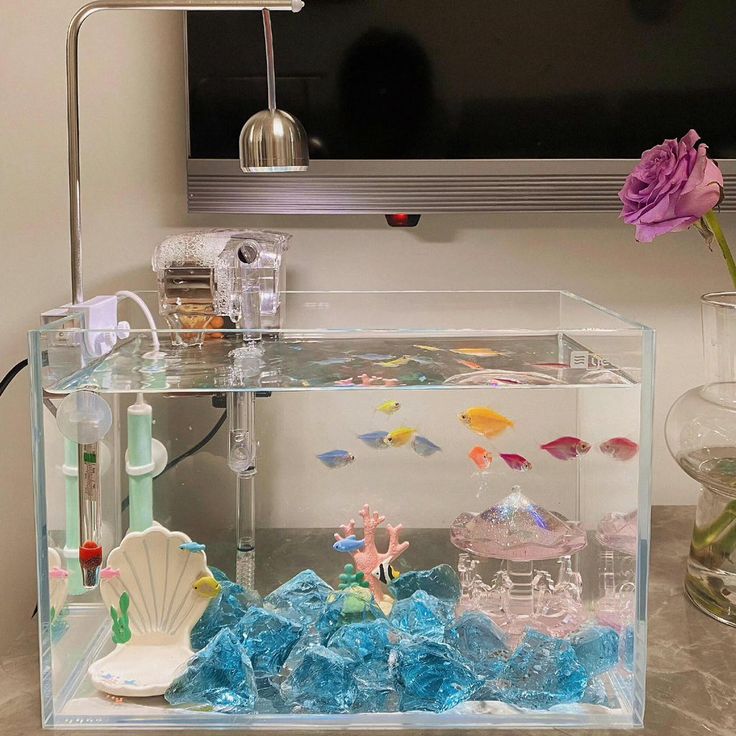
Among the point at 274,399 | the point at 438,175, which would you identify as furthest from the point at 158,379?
the point at 438,175

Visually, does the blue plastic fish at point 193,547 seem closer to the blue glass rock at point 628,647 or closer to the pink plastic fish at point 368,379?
the pink plastic fish at point 368,379

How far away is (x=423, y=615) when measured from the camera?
0.89m

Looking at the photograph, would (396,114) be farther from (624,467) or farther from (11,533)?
(11,533)

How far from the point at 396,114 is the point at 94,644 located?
0.85 metres

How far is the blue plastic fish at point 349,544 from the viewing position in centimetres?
91

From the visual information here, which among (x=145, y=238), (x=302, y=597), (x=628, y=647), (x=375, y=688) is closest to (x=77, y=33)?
(x=145, y=238)

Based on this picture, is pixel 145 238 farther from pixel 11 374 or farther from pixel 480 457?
pixel 480 457

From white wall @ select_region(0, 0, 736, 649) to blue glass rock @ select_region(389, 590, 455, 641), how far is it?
64cm

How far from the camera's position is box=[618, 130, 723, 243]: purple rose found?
101 centimetres

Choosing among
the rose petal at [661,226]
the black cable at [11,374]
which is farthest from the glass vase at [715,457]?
the black cable at [11,374]

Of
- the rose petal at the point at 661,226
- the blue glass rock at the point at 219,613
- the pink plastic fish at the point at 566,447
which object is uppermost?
the rose petal at the point at 661,226

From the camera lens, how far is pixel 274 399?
34.8 inches

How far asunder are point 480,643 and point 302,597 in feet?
0.60

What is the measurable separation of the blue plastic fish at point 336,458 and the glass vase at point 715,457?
0.46m
